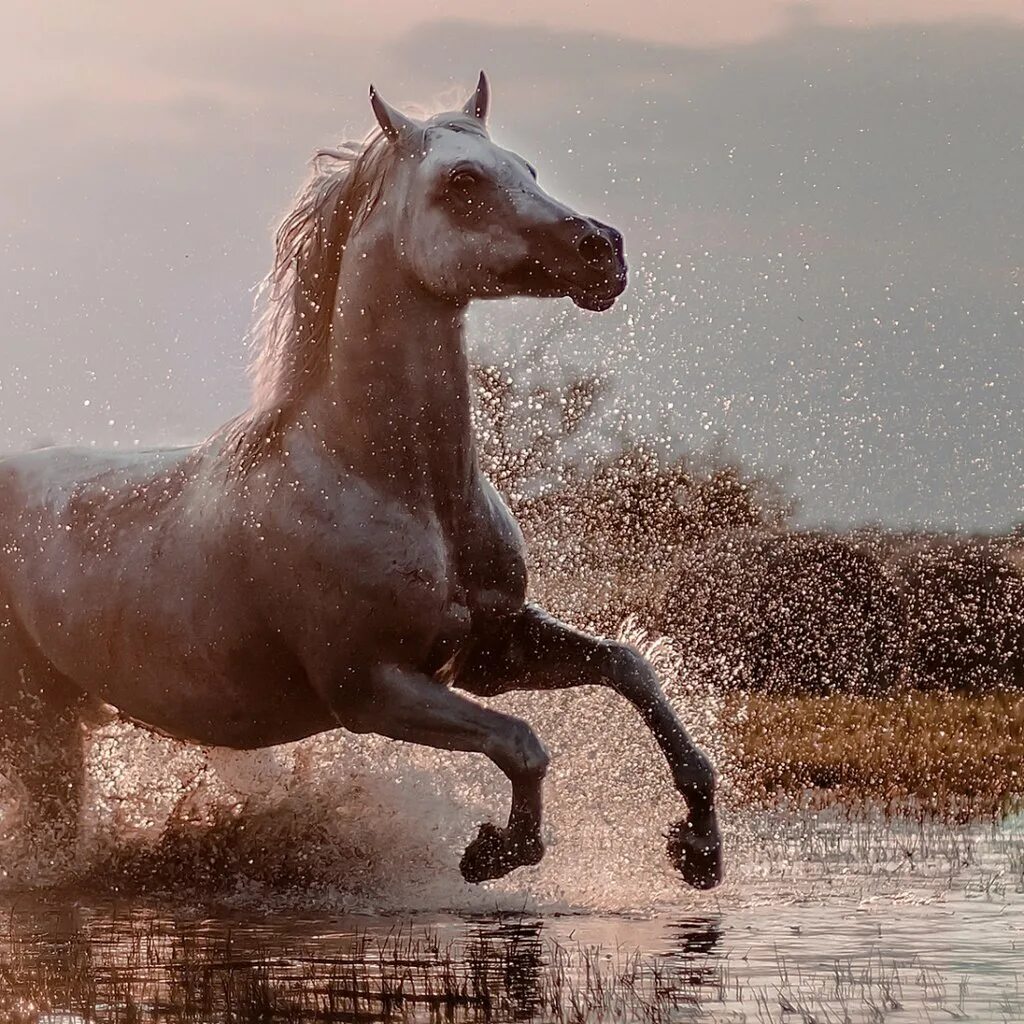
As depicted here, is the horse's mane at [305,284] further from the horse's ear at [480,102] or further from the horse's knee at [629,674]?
the horse's knee at [629,674]

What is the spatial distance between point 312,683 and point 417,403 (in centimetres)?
99

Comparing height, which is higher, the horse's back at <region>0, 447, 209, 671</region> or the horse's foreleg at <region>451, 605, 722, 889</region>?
the horse's back at <region>0, 447, 209, 671</region>

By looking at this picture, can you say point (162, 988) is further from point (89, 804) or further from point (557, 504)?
point (557, 504)

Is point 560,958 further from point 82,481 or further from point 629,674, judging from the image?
point 82,481

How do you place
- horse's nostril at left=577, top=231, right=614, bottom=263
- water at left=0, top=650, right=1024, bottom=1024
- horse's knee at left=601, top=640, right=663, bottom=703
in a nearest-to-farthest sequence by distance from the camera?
water at left=0, top=650, right=1024, bottom=1024, horse's nostril at left=577, top=231, right=614, bottom=263, horse's knee at left=601, top=640, right=663, bottom=703

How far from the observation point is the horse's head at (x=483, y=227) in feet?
18.8

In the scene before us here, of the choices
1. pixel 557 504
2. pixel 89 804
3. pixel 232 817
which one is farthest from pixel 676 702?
pixel 557 504

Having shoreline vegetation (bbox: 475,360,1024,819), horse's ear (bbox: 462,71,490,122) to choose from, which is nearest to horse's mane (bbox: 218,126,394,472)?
horse's ear (bbox: 462,71,490,122)

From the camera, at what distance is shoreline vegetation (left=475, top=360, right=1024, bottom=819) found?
1234 cm

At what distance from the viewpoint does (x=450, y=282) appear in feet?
19.6

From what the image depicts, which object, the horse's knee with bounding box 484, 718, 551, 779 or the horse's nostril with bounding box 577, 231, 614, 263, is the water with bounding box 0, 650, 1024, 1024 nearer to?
the horse's knee with bounding box 484, 718, 551, 779

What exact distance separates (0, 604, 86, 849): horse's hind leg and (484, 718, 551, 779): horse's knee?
8.11ft

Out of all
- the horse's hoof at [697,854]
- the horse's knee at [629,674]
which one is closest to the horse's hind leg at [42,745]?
the horse's knee at [629,674]

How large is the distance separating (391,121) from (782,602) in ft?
60.5
